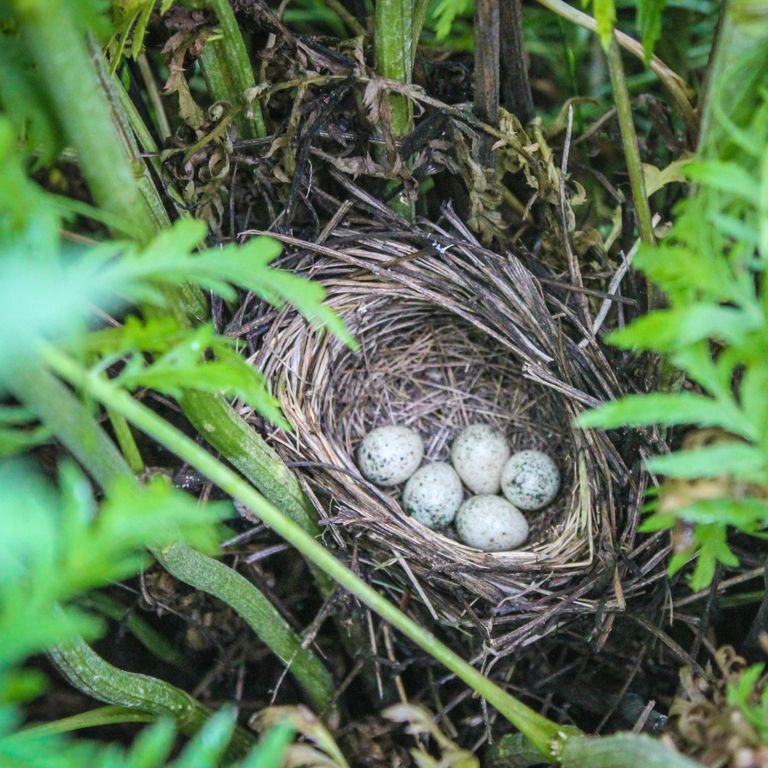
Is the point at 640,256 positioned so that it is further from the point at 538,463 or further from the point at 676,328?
the point at 538,463

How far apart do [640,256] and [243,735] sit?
3.37 ft

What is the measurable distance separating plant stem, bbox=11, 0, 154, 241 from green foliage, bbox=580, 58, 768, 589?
0.55 m

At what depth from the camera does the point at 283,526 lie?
0.86m

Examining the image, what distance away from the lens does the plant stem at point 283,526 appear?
0.76 meters

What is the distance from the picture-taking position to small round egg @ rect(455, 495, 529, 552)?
5.40 feet

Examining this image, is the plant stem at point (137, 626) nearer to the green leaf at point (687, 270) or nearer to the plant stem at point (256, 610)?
the plant stem at point (256, 610)

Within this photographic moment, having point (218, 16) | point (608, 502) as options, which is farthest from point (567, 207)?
point (218, 16)

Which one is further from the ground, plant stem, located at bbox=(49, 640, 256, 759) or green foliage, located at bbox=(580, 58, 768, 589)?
green foliage, located at bbox=(580, 58, 768, 589)

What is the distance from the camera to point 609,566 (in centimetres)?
133

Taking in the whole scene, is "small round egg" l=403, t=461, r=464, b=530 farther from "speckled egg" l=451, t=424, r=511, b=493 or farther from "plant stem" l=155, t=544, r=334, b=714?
"plant stem" l=155, t=544, r=334, b=714

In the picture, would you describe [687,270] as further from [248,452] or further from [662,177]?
[248,452]

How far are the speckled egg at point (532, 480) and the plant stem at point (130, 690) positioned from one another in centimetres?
70

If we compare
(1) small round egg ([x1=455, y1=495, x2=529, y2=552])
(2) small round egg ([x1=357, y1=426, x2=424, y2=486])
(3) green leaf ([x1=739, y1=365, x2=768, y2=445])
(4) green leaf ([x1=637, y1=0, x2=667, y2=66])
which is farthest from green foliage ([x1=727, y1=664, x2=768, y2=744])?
(2) small round egg ([x1=357, y1=426, x2=424, y2=486])

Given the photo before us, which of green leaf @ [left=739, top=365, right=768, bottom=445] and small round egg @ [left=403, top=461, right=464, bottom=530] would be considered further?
small round egg @ [left=403, top=461, right=464, bottom=530]
